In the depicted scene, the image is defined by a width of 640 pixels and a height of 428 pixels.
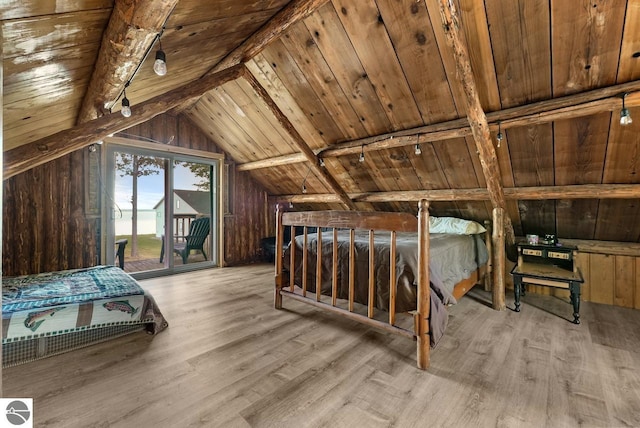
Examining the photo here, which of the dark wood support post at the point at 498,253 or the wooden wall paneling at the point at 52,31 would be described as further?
the dark wood support post at the point at 498,253

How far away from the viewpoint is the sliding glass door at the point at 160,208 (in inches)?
167

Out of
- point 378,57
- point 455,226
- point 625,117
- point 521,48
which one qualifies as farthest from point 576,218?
point 378,57

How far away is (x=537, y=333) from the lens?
8.05 feet

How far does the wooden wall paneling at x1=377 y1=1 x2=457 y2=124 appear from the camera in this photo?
7.59ft

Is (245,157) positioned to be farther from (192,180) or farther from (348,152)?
(348,152)

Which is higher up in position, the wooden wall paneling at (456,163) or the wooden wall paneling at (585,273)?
the wooden wall paneling at (456,163)

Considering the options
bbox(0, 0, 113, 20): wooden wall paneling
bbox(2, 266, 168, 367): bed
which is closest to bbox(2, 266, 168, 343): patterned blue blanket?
bbox(2, 266, 168, 367): bed

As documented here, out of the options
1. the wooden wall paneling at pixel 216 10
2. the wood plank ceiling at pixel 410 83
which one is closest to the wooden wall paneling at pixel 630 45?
the wood plank ceiling at pixel 410 83

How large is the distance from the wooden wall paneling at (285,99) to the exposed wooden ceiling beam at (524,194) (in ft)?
3.95

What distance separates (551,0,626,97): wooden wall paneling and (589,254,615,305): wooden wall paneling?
85.8 inches

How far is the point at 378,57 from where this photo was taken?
2.69 m

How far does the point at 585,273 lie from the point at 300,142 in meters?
3.94

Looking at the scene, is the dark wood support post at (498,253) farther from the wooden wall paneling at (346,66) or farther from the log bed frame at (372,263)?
the wooden wall paneling at (346,66)

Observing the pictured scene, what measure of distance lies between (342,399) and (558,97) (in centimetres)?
295
